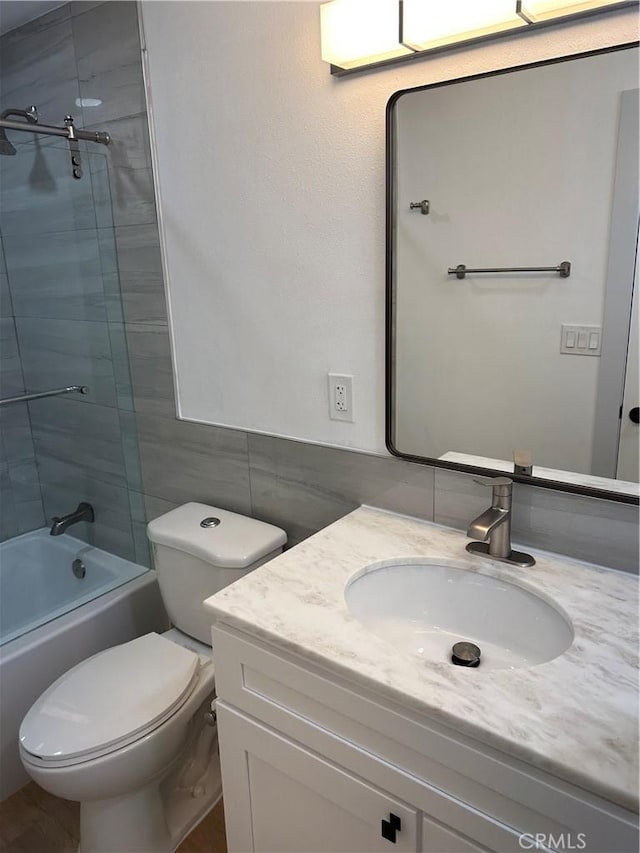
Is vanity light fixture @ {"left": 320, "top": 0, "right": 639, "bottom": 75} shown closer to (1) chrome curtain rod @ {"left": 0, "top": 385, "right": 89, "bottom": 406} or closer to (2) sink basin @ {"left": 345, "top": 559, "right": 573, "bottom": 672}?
(2) sink basin @ {"left": 345, "top": 559, "right": 573, "bottom": 672}

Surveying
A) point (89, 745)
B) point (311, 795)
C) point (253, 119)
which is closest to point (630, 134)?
point (253, 119)

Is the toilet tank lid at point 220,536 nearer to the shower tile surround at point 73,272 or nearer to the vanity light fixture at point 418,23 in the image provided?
the shower tile surround at point 73,272

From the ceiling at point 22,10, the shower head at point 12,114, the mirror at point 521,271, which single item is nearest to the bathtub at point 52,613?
the mirror at point 521,271

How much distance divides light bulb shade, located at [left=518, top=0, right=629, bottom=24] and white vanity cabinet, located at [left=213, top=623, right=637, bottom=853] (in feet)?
4.01

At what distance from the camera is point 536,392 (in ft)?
4.04

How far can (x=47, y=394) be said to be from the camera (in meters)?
2.37

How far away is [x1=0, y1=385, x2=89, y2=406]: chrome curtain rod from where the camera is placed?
7.30 ft

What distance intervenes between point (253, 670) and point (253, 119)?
1.32 m

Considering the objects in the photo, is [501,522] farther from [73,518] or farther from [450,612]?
[73,518]

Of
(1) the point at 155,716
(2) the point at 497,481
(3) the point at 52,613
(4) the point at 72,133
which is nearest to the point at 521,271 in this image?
(2) the point at 497,481

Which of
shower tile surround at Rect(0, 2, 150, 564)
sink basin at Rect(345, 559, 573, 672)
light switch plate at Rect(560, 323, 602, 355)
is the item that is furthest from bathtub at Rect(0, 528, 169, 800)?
light switch plate at Rect(560, 323, 602, 355)

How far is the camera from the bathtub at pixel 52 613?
1.76 metres

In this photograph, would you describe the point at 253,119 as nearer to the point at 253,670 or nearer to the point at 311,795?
the point at 253,670

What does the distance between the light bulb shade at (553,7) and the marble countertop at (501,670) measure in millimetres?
1040
